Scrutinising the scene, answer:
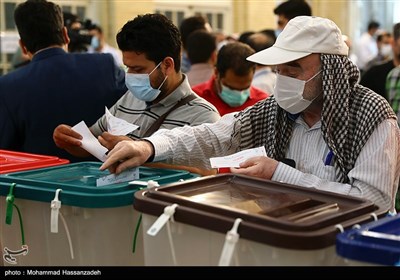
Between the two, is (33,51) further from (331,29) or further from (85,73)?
(331,29)

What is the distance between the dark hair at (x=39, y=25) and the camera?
3162 millimetres

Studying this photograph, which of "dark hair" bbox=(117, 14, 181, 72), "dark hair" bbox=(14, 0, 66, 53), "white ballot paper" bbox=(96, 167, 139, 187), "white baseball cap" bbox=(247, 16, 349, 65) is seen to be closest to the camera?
"white ballot paper" bbox=(96, 167, 139, 187)

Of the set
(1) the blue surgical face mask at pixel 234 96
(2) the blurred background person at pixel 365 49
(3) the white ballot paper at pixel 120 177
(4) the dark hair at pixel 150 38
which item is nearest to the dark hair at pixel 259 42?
(1) the blue surgical face mask at pixel 234 96

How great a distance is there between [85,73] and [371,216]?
79.2 inches

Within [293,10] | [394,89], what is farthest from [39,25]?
[293,10]

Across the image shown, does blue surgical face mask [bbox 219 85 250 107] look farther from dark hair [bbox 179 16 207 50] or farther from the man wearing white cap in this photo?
dark hair [bbox 179 16 207 50]

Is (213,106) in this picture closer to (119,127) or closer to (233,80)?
(119,127)

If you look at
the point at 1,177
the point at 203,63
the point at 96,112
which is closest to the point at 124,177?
the point at 1,177

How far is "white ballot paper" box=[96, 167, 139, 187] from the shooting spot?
6.15ft

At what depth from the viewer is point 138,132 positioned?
8.71 ft

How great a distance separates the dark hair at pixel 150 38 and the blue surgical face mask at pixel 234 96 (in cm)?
112

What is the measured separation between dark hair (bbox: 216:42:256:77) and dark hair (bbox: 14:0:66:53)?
1061 millimetres

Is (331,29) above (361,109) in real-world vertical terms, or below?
above

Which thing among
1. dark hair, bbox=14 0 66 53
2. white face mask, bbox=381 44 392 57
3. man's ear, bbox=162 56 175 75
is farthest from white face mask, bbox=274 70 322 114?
white face mask, bbox=381 44 392 57
